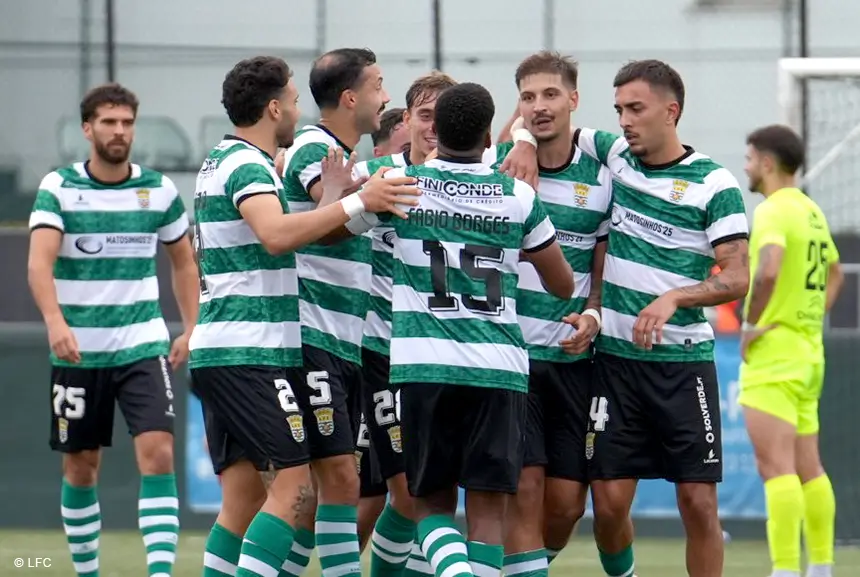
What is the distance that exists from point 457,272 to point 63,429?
9.84ft

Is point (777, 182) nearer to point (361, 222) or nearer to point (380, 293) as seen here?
point (380, 293)

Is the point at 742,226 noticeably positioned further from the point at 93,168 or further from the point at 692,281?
the point at 93,168

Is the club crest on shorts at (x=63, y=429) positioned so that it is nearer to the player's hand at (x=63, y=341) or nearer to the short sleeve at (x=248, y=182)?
the player's hand at (x=63, y=341)

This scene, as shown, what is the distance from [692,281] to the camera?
7.15 m

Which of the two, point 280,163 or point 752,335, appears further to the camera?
point 752,335

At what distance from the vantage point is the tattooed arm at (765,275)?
8.73m

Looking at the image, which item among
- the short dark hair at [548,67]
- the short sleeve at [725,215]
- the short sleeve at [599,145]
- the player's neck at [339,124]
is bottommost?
the short sleeve at [725,215]

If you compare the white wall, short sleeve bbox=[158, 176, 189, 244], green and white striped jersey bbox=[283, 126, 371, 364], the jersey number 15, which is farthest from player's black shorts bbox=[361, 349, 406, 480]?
the white wall

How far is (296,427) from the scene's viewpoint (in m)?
6.48

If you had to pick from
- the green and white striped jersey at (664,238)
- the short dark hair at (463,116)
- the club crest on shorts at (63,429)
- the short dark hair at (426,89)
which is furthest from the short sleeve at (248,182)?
the club crest on shorts at (63,429)

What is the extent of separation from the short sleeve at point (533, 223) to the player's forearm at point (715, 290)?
2.47 feet

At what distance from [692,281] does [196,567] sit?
434 cm

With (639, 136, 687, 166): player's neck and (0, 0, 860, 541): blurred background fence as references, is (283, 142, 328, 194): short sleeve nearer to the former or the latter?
(639, 136, 687, 166): player's neck

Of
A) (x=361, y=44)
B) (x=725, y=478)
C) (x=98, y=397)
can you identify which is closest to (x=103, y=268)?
(x=98, y=397)
